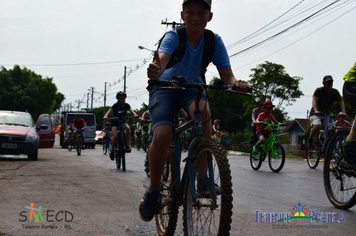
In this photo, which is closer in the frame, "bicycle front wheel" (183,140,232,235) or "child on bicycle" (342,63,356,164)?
"bicycle front wheel" (183,140,232,235)

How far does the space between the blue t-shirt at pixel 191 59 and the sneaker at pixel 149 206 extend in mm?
962

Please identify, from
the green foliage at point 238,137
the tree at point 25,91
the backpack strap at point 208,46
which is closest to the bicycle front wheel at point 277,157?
the backpack strap at point 208,46

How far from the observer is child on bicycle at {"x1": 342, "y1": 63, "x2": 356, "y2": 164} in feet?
16.9

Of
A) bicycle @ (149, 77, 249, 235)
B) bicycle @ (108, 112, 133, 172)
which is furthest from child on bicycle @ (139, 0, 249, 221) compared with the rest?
bicycle @ (108, 112, 133, 172)

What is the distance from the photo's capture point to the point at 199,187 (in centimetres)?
341

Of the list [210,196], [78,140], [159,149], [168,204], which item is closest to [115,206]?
[168,204]

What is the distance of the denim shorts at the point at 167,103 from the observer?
383 centimetres

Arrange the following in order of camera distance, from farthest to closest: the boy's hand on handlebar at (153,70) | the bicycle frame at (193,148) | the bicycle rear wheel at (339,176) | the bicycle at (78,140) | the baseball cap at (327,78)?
the bicycle at (78,140), the baseball cap at (327,78), the bicycle rear wheel at (339,176), the boy's hand on handlebar at (153,70), the bicycle frame at (193,148)

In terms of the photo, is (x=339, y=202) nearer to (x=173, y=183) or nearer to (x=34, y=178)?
(x=173, y=183)

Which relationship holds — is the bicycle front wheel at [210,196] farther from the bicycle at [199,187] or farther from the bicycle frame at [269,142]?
the bicycle frame at [269,142]

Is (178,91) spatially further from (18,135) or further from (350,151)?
(18,135)

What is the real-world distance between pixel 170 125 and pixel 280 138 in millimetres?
98323

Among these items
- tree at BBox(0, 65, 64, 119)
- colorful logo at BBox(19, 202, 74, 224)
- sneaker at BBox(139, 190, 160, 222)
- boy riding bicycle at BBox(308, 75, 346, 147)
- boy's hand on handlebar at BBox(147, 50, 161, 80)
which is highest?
tree at BBox(0, 65, 64, 119)

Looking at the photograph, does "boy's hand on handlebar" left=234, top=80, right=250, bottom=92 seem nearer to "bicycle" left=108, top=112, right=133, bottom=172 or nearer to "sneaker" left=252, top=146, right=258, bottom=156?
"bicycle" left=108, top=112, right=133, bottom=172
